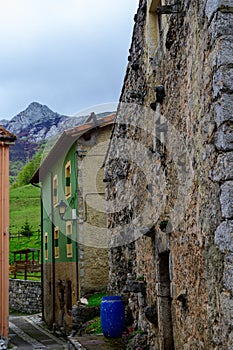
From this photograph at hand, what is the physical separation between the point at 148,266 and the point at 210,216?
332 cm

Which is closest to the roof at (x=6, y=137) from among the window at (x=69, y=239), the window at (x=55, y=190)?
the window at (x=69, y=239)

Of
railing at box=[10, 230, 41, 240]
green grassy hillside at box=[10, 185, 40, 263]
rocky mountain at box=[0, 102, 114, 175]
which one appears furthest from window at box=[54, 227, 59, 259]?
rocky mountain at box=[0, 102, 114, 175]

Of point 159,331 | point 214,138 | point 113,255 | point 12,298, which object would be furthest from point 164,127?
point 12,298

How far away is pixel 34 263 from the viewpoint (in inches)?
962

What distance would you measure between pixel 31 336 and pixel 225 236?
13163 millimetres

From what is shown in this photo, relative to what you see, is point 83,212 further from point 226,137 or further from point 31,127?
point 31,127

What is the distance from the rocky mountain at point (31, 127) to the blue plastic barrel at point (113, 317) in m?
82.5

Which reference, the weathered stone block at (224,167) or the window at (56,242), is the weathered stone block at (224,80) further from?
the window at (56,242)

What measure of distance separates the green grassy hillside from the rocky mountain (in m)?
37.6

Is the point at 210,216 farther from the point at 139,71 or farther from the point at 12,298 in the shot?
the point at 12,298

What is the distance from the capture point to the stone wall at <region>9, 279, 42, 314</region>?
21.1 m

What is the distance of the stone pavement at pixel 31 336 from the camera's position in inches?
528

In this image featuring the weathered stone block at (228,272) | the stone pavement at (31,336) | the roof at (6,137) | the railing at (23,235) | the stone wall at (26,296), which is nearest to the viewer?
the weathered stone block at (228,272)

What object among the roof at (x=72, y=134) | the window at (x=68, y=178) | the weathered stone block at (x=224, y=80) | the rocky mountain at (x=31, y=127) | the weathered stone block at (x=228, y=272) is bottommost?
the weathered stone block at (x=228, y=272)
